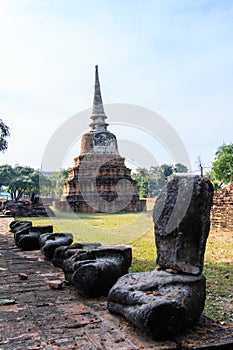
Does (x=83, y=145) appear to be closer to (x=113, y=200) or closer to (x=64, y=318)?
(x=113, y=200)

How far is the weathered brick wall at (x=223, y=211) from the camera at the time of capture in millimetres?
13438

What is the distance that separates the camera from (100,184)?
2875 centimetres

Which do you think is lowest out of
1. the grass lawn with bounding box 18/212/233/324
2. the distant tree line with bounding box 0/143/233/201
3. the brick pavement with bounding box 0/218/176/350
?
the grass lawn with bounding box 18/212/233/324

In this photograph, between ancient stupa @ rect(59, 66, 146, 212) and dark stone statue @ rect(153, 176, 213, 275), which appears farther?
ancient stupa @ rect(59, 66, 146, 212)

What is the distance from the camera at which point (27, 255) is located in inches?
330

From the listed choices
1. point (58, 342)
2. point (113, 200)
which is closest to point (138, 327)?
point (58, 342)

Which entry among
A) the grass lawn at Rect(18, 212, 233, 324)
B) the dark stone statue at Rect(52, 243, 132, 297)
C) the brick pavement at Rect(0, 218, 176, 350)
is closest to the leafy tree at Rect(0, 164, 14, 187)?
the grass lawn at Rect(18, 212, 233, 324)

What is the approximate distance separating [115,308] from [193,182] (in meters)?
1.61

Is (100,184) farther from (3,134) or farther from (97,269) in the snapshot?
(97,269)

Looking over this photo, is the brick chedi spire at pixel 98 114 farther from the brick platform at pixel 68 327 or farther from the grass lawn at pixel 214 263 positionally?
the brick platform at pixel 68 327

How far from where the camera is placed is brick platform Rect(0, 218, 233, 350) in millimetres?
3193

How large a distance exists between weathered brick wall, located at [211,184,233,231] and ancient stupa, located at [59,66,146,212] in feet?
47.3

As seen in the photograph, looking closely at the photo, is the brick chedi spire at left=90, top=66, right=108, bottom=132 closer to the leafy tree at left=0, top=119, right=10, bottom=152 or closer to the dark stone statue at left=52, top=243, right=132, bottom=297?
the leafy tree at left=0, top=119, right=10, bottom=152

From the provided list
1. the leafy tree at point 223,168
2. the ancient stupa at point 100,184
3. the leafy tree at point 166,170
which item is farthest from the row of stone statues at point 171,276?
the leafy tree at point 166,170
